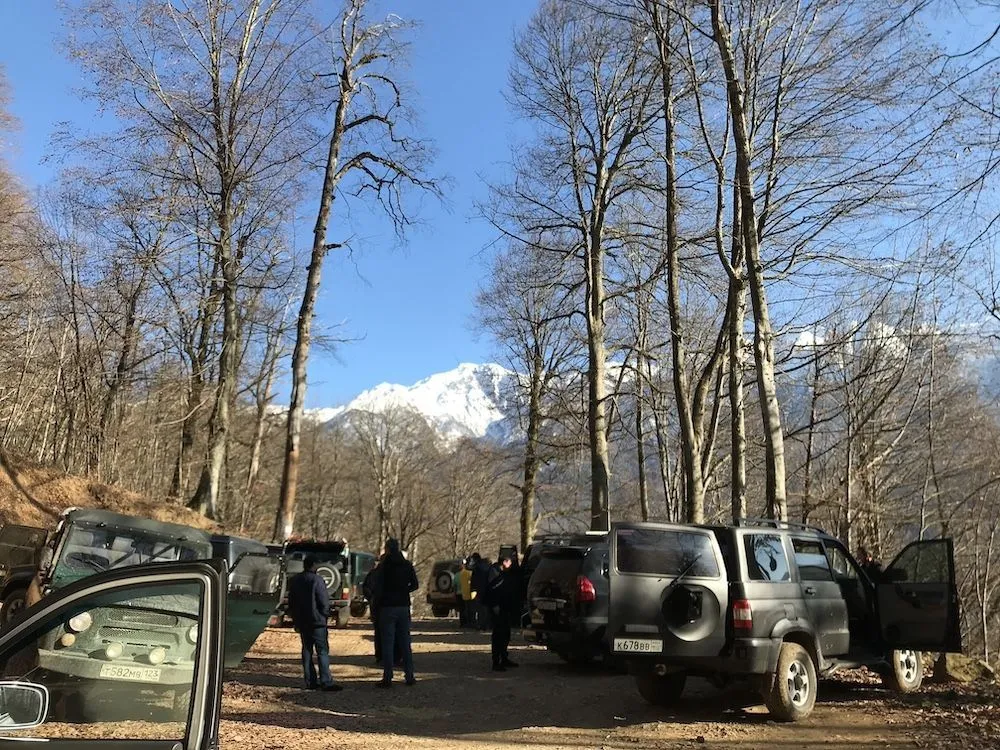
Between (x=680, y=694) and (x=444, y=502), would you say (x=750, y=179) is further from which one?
(x=444, y=502)

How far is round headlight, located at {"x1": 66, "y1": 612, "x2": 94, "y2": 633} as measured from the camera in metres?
3.03

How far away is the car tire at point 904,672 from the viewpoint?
9.65 m

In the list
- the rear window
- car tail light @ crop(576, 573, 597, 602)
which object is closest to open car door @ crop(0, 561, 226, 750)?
the rear window

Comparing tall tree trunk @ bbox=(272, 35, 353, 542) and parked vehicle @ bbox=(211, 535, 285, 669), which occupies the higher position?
tall tree trunk @ bbox=(272, 35, 353, 542)

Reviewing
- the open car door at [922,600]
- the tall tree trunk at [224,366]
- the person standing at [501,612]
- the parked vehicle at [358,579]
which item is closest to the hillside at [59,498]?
the tall tree trunk at [224,366]

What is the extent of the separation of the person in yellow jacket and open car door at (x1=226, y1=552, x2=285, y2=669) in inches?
435

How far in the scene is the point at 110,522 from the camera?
1043 centimetres

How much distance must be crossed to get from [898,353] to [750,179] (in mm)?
15286

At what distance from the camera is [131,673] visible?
3.22 meters

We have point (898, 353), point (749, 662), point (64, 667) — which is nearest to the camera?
point (64, 667)

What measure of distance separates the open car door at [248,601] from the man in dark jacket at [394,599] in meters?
1.31

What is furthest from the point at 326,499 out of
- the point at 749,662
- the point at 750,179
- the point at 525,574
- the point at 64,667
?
the point at 64,667

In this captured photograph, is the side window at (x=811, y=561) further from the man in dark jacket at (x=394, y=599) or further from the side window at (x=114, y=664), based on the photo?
the side window at (x=114, y=664)

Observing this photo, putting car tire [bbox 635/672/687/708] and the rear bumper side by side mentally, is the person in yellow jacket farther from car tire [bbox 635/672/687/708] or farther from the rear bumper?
the rear bumper
